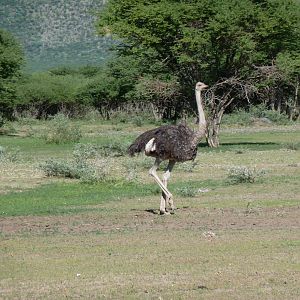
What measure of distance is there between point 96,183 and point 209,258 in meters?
11.7

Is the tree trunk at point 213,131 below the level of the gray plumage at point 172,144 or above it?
below

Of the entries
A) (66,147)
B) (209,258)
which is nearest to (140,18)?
(66,147)

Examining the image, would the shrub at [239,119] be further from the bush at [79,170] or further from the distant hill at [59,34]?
the distant hill at [59,34]

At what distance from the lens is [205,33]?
40125 millimetres

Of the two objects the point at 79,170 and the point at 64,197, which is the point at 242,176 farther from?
the point at 64,197

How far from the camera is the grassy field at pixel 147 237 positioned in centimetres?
1083

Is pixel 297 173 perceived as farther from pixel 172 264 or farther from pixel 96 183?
pixel 172 264

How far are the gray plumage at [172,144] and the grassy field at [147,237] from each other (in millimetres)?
1125

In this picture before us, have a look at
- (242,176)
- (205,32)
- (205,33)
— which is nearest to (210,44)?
(205,32)

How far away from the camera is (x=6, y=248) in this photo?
13.9m

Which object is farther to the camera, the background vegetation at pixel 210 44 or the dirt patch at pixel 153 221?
the background vegetation at pixel 210 44

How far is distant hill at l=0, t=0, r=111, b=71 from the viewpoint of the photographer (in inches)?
5443

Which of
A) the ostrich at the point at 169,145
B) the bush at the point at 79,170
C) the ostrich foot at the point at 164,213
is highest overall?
the ostrich at the point at 169,145

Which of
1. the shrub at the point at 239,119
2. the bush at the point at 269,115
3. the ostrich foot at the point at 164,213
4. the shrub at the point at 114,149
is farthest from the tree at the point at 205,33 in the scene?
the bush at the point at 269,115
